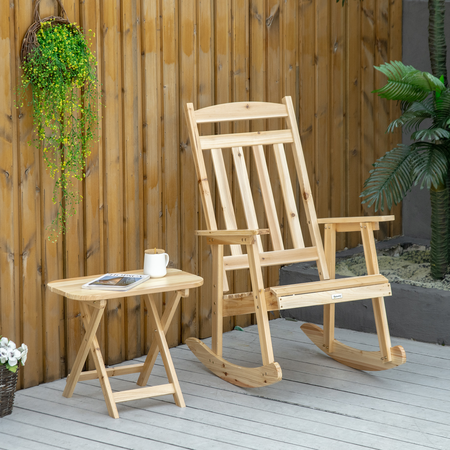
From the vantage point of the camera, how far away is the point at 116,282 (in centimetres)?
204

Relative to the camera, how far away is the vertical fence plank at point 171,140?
2744 millimetres

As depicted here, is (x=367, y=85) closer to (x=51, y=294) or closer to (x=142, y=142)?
(x=142, y=142)

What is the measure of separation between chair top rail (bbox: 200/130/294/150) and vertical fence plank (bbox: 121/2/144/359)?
32 centimetres

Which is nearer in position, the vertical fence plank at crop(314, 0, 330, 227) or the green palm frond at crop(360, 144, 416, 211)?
the green palm frond at crop(360, 144, 416, 211)

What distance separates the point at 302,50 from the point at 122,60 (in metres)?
1.27

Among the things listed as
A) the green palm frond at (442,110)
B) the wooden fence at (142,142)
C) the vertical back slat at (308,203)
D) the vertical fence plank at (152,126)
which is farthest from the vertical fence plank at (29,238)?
the green palm frond at (442,110)

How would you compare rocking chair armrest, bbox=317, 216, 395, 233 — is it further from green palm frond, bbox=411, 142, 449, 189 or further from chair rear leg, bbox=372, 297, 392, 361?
green palm frond, bbox=411, 142, 449, 189

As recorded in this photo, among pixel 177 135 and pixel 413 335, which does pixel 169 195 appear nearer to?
pixel 177 135

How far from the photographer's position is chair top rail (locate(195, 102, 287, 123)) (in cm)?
258

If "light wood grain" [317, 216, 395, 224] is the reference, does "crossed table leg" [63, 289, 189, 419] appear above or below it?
below

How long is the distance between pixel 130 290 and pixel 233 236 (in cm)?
45

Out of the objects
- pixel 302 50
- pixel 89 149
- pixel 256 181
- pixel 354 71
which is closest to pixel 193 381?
pixel 89 149

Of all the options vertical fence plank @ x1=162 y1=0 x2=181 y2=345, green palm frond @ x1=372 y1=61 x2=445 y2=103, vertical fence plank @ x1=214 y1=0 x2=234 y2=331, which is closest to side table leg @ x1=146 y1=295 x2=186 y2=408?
vertical fence plank @ x1=162 y1=0 x2=181 y2=345

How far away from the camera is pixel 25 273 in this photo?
90.0 inches
